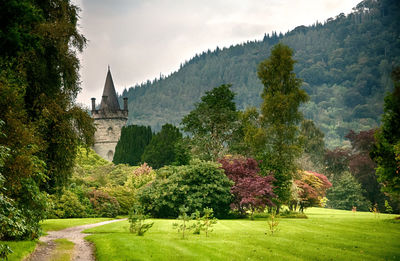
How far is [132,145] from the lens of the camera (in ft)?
211

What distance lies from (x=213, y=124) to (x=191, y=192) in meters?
12.7

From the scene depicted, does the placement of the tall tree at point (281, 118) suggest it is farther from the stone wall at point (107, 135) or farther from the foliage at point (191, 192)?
the stone wall at point (107, 135)

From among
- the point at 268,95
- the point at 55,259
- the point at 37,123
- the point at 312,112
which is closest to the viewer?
the point at 55,259

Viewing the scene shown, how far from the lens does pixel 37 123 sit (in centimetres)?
1474

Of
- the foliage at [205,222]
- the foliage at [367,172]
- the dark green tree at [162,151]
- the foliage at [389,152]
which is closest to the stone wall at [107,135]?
→ the dark green tree at [162,151]

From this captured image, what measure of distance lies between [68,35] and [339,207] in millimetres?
45486

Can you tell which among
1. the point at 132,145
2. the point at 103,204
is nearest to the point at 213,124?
the point at 103,204

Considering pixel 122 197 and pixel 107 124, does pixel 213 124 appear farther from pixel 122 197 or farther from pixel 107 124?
pixel 107 124

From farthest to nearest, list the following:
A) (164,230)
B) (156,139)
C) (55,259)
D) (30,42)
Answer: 1. (156,139)
2. (164,230)
3. (55,259)
4. (30,42)

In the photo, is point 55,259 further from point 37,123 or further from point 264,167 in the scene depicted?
point 264,167

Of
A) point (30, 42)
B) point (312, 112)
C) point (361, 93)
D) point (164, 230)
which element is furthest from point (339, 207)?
point (361, 93)

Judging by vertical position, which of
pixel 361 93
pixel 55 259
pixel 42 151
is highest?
pixel 361 93

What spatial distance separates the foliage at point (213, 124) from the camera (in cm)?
3934

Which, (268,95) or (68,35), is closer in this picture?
(68,35)
